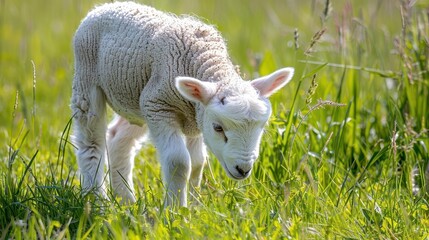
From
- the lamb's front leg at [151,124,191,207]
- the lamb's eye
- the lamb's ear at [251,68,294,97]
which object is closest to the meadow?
the lamb's front leg at [151,124,191,207]

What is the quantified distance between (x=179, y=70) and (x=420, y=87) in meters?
1.98

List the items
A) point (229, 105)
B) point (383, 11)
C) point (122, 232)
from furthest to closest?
point (383, 11), point (229, 105), point (122, 232)

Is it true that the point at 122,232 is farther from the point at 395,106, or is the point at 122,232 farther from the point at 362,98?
the point at 362,98

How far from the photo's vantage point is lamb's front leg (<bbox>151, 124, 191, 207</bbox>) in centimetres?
477

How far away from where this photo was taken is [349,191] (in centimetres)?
489

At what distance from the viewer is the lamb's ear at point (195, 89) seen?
4398 millimetres

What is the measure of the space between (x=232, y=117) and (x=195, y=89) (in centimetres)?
27

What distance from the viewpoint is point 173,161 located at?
477 cm

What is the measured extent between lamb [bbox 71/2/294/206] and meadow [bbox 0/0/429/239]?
7.2 inches

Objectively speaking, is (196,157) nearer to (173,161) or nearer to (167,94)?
(173,161)

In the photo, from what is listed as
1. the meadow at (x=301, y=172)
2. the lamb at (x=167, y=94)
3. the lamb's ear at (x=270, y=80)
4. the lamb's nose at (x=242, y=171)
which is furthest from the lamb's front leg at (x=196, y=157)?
the lamb's nose at (x=242, y=171)

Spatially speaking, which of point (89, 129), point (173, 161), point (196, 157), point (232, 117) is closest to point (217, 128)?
point (232, 117)

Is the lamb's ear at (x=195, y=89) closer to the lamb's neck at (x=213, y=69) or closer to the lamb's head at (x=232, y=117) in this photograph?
the lamb's head at (x=232, y=117)

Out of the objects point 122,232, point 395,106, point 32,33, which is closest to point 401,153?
point 395,106
